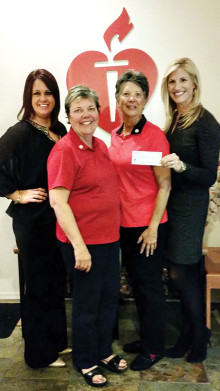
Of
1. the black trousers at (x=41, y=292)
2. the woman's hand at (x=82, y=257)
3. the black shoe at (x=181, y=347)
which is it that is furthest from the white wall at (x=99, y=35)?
the black shoe at (x=181, y=347)

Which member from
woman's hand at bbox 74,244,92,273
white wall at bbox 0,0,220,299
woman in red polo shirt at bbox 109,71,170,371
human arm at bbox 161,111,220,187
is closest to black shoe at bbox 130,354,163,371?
woman in red polo shirt at bbox 109,71,170,371

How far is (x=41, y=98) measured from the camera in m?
1.91

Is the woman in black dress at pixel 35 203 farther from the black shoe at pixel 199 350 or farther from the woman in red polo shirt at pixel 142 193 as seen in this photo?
the black shoe at pixel 199 350

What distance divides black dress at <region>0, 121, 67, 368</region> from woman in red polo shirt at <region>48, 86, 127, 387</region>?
135 millimetres

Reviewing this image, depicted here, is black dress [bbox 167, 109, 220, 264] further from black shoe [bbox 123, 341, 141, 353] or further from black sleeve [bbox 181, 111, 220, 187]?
black shoe [bbox 123, 341, 141, 353]

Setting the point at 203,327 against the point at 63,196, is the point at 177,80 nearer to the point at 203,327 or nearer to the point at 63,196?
the point at 63,196

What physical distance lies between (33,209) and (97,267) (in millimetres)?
433

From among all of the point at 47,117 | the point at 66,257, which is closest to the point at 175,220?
the point at 66,257

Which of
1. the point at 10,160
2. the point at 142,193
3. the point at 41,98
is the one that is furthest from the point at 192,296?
the point at 41,98

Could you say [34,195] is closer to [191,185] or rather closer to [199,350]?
[191,185]

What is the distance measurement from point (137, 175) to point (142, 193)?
0.09 metres

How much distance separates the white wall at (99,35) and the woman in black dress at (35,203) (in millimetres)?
777

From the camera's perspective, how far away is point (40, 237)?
195cm

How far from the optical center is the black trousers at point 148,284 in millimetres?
1951
